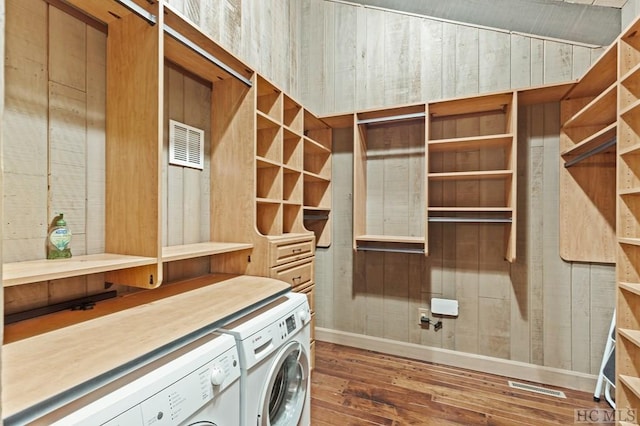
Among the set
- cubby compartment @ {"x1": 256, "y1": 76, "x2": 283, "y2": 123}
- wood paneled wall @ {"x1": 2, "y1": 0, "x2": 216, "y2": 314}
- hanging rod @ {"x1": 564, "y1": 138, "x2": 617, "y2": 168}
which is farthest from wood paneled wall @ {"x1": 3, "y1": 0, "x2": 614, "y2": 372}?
A: cubby compartment @ {"x1": 256, "y1": 76, "x2": 283, "y2": 123}

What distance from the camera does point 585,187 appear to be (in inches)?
85.5

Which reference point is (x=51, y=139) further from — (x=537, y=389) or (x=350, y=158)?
(x=537, y=389)

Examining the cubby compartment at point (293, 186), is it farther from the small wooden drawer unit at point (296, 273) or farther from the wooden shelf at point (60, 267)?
the wooden shelf at point (60, 267)

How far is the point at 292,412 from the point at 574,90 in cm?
266

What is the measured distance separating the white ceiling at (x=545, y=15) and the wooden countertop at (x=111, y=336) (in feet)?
8.40

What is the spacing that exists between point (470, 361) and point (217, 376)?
225cm

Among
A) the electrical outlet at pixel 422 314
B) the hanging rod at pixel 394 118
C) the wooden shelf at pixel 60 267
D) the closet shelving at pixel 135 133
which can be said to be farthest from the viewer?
the electrical outlet at pixel 422 314

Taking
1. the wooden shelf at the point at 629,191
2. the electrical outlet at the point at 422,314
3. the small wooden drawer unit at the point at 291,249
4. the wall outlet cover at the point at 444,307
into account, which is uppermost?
the wooden shelf at the point at 629,191

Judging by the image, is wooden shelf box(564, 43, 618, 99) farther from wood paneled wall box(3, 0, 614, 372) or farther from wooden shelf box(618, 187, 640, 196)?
wooden shelf box(618, 187, 640, 196)

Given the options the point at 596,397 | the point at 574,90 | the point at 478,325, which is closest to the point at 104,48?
the point at 574,90

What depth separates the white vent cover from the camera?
1.71 metres

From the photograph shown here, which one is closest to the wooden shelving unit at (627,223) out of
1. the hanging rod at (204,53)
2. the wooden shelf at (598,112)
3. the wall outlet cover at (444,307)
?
the wooden shelf at (598,112)

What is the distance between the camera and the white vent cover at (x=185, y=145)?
171 cm

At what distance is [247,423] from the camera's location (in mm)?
1108
